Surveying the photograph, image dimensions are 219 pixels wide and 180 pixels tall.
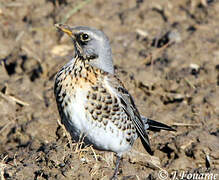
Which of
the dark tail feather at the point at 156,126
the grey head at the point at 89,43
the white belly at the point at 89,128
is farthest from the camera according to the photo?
the dark tail feather at the point at 156,126

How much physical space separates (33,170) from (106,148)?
108cm

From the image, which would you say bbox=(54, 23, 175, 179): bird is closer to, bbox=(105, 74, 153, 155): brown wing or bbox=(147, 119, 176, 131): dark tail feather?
bbox=(105, 74, 153, 155): brown wing

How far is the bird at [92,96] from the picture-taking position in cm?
562

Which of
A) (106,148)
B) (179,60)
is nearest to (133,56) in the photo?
(179,60)

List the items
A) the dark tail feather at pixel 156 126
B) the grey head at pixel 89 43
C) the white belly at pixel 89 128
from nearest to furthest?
the white belly at pixel 89 128 → the grey head at pixel 89 43 → the dark tail feather at pixel 156 126

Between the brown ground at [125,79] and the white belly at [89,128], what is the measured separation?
0.67 feet

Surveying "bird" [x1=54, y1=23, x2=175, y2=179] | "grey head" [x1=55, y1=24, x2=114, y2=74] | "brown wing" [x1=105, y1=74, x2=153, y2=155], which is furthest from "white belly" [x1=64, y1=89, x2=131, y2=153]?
"grey head" [x1=55, y1=24, x2=114, y2=74]

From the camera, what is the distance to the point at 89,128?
568cm

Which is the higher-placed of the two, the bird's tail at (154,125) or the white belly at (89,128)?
the white belly at (89,128)

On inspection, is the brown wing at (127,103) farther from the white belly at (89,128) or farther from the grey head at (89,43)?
the white belly at (89,128)

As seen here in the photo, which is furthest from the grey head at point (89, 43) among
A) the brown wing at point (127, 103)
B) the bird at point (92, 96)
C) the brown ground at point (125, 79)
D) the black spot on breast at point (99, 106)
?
the brown ground at point (125, 79)

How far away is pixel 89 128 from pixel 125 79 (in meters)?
2.16

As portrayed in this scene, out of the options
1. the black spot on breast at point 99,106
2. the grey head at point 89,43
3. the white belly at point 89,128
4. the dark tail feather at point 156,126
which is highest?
the grey head at point 89,43

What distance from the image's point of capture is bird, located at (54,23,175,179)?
562cm
